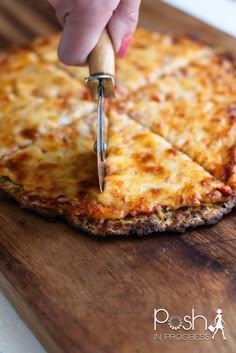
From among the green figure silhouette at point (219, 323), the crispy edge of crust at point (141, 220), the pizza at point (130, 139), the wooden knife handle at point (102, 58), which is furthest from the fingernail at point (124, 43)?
the green figure silhouette at point (219, 323)

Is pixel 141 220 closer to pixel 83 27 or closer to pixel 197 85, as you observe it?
pixel 83 27

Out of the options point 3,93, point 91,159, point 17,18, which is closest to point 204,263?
point 91,159

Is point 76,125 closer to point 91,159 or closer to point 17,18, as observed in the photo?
point 91,159

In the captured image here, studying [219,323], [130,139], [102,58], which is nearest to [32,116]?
[130,139]

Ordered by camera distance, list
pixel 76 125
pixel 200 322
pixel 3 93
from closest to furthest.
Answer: pixel 200 322 < pixel 76 125 < pixel 3 93

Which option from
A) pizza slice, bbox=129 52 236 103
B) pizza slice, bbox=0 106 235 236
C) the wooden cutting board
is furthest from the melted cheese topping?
pizza slice, bbox=129 52 236 103

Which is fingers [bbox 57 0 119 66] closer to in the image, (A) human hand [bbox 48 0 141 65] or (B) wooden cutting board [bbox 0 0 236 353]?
(A) human hand [bbox 48 0 141 65]
